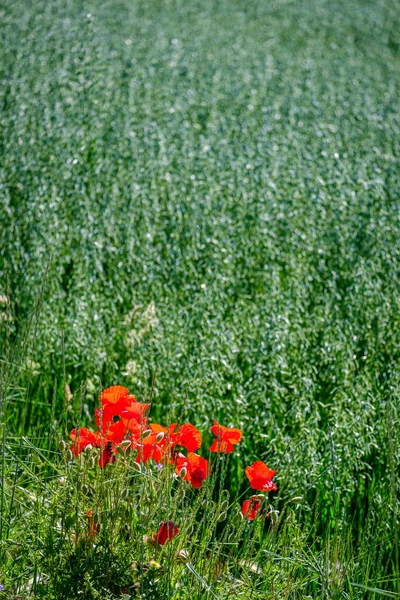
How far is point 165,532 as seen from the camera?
4.77 feet

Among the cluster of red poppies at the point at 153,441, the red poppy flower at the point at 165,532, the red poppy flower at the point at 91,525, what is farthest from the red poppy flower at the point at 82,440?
the red poppy flower at the point at 165,532

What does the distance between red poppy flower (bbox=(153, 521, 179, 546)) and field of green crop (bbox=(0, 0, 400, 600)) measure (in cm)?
11

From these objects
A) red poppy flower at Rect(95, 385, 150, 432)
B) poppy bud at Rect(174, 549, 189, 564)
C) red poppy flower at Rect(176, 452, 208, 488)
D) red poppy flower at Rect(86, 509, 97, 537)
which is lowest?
poppy bud at Rect(174, 549, 189, 564)

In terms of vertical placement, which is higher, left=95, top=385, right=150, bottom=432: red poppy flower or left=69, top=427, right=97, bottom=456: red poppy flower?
left=95, top=385, right=150, bottom=432: red poppy flower

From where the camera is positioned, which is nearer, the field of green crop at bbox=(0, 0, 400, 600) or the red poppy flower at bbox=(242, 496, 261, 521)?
the red poppy flower at bbox=(242, 496, 261, 521)

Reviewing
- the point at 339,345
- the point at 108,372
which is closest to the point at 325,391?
the point at 339,345

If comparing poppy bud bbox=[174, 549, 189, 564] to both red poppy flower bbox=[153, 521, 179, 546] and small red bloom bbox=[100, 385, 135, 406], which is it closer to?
red poppy flower bbox=[153, 521, 179, 546]

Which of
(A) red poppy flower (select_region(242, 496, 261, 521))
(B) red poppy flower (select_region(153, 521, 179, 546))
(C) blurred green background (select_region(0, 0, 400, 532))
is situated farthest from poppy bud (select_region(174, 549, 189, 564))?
(C) blurred green background (select_region(0, 0, 400, 532))

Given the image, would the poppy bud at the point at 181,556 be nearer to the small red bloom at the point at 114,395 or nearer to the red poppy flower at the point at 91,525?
the red poppy flower at the point at 91,525

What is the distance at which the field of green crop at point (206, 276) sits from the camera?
1.96m

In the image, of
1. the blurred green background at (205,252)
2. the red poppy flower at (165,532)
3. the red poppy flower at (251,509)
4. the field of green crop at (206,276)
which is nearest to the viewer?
the red poppy flower at (165,532)

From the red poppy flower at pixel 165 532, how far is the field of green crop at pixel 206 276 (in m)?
0.11

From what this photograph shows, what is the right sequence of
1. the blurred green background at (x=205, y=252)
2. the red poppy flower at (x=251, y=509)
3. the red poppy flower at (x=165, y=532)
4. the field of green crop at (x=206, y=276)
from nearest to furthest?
the red poppy flower at (x=165, y=532), the red poppy flower at (x=251, y=509), the field of green crop at (x=206, y=276), the blurred green background at (x=205, y=252)

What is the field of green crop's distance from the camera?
6.42 ft
